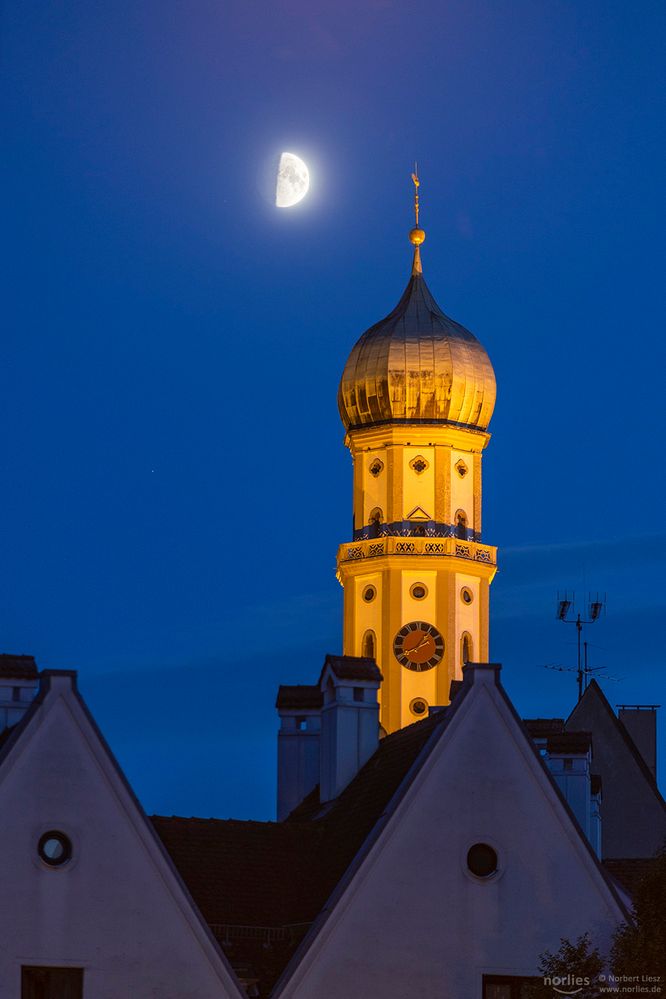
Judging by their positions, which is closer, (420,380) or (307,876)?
(307,876)

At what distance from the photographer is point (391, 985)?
58094mm

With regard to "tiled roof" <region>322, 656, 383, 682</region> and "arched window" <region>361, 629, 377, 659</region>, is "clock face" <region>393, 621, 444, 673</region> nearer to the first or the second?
"arched window" <region>361, 629, 377, 659</region>

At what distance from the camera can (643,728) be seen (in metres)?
102

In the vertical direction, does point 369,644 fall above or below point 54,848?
above

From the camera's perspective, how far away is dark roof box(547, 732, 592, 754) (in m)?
70.6

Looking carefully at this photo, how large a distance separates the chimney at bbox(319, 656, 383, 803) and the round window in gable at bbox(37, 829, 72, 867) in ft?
35.4

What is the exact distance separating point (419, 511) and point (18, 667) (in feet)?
333

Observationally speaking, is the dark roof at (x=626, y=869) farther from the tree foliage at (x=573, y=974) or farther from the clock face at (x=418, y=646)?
the clock face at (x=418, y=646)

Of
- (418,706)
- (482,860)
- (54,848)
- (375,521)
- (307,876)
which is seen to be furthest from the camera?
(375,521)

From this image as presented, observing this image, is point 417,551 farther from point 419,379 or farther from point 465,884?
point 465,884

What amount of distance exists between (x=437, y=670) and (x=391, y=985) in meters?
105

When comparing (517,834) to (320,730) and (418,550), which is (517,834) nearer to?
(320,730)

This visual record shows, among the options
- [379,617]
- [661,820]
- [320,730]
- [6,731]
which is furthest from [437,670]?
[6,731]

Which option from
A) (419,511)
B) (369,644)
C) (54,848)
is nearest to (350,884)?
(54,848)
